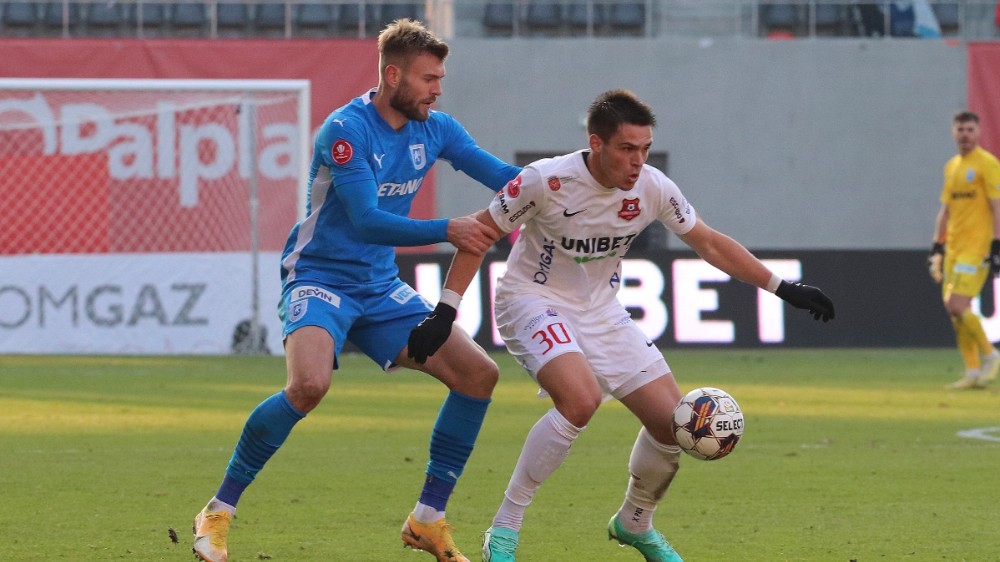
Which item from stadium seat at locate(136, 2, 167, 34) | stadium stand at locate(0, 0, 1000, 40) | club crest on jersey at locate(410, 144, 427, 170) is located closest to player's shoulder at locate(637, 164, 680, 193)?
club crest on jersey at locate(410, 144, 427, 170)

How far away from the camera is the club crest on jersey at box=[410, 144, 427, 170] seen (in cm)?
615

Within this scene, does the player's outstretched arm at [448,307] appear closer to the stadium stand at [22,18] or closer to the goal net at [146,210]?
the goal net at [146,210]

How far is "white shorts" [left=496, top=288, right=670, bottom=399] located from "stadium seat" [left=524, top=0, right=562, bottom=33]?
20296 millimetres

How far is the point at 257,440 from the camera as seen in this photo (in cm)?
591

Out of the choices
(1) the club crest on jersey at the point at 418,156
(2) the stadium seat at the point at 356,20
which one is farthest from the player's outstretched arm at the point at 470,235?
(2) the stadium seat at the point at 356,20

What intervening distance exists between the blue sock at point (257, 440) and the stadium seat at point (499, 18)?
67.4ft

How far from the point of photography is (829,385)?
14.1m

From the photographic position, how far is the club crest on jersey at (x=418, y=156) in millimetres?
6152

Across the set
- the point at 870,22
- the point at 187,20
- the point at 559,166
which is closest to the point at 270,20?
the point at 187,20

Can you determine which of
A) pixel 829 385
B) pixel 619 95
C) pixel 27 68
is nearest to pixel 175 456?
pixel 619 95

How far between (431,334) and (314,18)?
20.7 metres

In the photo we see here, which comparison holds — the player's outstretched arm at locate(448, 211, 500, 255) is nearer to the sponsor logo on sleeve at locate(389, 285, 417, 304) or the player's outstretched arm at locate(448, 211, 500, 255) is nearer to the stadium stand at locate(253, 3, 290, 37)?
the sponsor logo on sleeve at locate(389, 285, 417, 304)

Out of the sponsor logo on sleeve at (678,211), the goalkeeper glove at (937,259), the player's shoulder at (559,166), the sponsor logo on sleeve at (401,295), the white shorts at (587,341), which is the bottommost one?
the goalkeeper glove at (937,259)

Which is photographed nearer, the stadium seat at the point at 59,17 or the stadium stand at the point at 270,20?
the stadium seat at the point at 59,17
